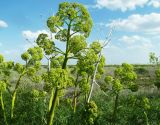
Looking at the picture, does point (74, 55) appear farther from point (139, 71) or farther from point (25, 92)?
point (139, 71)

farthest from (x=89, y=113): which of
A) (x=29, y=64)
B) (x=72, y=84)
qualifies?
(x=29, y=64)

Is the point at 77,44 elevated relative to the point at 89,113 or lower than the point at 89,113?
elevated

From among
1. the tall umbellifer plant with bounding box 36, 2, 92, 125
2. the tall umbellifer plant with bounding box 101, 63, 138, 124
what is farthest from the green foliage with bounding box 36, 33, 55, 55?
the tall umbellifer plant with bounding box 101, 63, 138, 124

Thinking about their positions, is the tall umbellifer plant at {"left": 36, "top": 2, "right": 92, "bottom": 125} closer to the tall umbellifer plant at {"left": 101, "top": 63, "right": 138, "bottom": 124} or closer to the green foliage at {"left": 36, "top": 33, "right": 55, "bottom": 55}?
the green foliage at {"left": 36, "top": 33, "right": 55, "bottom": 55}

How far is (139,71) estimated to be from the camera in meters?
40.2

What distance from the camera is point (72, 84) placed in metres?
12.8

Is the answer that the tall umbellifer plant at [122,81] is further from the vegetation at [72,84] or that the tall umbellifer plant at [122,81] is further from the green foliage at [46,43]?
the green foliage at [46,43]

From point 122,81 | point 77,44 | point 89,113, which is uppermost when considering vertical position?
point 77,44

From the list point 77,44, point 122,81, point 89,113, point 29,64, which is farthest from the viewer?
point 29,64

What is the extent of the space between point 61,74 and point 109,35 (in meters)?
5.34

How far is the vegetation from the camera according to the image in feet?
42.1

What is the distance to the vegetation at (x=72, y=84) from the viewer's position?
12828 millimetres

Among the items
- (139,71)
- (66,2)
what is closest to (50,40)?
(66,2)

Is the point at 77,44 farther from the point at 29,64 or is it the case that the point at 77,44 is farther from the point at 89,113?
the point at 29,64
